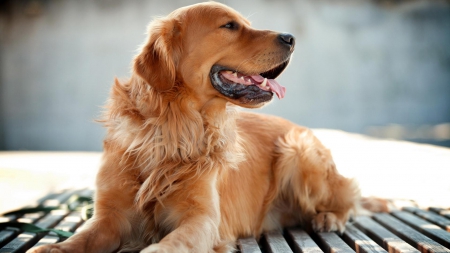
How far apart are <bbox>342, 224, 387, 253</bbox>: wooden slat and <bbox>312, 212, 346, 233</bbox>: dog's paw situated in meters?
0.06

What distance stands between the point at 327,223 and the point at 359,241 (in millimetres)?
441

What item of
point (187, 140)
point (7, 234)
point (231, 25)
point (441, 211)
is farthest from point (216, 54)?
point (441, 211)

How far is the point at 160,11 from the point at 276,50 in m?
8.97

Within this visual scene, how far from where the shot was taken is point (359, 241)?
2.89m

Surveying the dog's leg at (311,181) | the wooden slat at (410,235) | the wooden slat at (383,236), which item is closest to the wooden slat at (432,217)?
the wooden slat at (410,235)

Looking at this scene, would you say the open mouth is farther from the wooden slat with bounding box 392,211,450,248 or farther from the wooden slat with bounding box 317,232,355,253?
the wooden slat with bounding box 392,211,450,248

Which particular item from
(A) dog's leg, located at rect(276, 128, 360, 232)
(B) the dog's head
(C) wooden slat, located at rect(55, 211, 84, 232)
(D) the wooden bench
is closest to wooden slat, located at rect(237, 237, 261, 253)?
(D) the wooden bench

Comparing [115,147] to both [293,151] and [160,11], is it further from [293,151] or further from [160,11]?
[160,11]

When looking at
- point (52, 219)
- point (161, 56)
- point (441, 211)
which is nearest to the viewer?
point (161, 56)

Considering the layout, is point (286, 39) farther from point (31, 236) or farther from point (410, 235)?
point (31, 236)

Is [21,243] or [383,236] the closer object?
[21,243]

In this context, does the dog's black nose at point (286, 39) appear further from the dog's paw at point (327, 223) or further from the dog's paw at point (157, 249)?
the dog's paw at point (157, 249)

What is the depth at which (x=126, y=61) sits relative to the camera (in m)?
11.7

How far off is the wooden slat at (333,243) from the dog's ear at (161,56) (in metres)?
1.29
